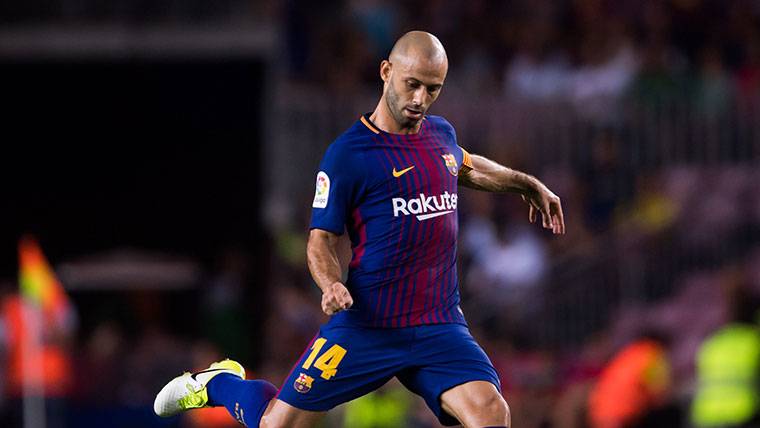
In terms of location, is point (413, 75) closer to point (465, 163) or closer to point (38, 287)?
point (465, 163)

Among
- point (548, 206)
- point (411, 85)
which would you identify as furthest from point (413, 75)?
point (548, 206)

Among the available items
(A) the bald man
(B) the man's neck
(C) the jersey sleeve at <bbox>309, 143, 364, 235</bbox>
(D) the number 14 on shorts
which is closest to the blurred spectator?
(A) the bald man

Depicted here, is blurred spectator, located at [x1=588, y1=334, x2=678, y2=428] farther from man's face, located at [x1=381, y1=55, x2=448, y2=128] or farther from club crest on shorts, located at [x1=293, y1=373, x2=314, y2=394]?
man's face, located at [x1=381, y1=55, x2=448, y2=128]

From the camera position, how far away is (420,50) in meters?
7.20

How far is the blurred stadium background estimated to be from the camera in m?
15.1

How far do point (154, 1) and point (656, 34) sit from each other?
20.6 ft

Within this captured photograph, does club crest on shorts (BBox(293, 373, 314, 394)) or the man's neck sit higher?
the man's neck

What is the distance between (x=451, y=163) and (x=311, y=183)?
8.99 meters

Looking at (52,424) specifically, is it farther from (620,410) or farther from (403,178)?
(403,178)

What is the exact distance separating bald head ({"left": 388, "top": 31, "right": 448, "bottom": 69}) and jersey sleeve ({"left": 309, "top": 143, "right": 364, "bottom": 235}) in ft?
1.77

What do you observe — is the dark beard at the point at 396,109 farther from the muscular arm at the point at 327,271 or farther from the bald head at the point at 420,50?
the muscular arm at the point at 327,271

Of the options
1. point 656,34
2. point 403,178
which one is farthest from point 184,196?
point 403,178

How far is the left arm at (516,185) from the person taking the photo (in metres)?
7.99

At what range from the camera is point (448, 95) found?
645 inches
